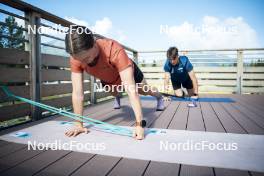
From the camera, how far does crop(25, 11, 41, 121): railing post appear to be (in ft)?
8.39

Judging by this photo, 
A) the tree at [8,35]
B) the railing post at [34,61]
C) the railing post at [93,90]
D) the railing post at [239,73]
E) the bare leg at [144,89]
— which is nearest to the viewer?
the tree at [8,35]

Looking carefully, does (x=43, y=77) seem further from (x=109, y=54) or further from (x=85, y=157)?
(x=85, y=157)

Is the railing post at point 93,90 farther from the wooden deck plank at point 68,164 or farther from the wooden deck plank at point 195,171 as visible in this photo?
the wooden deck plank at point 195,171

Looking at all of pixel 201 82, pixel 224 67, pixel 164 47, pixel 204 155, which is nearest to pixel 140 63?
pixel 164 47

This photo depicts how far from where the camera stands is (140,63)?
26.5 ft

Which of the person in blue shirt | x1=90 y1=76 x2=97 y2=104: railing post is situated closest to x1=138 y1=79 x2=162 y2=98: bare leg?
the person in blue shirt

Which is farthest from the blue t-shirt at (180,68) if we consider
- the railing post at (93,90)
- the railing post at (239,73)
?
the railing post at (239,73)

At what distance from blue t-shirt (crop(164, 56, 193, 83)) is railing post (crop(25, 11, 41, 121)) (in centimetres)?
233

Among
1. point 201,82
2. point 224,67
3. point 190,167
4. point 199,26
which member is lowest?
point 190,167

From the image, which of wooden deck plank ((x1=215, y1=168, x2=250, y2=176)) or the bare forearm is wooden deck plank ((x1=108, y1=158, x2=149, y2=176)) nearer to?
wooden deck plank ((x1=215, y1=168, x2=250, y2=176))

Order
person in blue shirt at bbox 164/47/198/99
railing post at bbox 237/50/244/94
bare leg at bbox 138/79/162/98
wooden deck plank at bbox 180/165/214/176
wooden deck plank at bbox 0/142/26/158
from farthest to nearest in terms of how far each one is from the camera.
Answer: railing post at bbox 237/50/244/94 < person in blue shirt at bbox 164/47/198/99 < bare leg at bbox 138/79/162/98 < wooden deck plank at bbox 0/142/26/158 < wooden deck plank at bbox 180/165/214/176

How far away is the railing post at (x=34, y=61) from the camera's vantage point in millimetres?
2557

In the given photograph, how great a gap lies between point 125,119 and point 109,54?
3.75ft

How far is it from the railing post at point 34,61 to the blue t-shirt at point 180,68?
233cm
